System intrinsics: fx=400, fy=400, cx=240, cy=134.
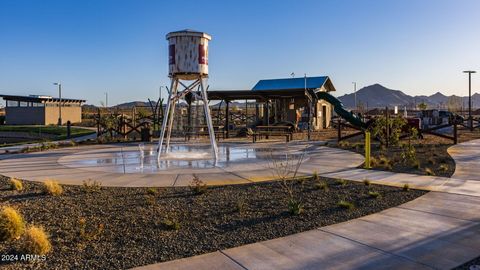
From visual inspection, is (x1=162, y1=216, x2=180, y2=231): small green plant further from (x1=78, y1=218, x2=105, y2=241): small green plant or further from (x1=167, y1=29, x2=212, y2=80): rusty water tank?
(x1=167, y1=29, x2=212, y2=80): rusty water tank

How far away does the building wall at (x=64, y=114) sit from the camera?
52.5 meters

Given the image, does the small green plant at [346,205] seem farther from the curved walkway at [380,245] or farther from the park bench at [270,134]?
the park bench at [270,134]

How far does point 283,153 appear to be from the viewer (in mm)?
17172

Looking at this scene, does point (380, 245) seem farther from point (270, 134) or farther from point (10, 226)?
point (270, 134)

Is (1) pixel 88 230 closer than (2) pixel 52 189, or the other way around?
(1) pixel 88 230

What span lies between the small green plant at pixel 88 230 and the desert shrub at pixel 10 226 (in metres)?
0.84

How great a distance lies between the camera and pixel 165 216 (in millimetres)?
7031

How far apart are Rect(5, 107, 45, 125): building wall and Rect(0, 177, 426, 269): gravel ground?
46.6 meters

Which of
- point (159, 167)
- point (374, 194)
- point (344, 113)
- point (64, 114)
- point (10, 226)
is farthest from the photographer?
point (64, 114)

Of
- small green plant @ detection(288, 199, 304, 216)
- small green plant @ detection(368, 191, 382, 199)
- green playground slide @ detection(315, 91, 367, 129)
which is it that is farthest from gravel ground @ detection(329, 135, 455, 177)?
green playground slide @ detection(315, 91, 367, 129)

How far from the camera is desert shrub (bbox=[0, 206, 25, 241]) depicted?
575 centimetres

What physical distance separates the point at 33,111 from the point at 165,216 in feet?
171

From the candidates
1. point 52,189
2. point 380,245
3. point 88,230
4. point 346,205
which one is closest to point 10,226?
point 88,230

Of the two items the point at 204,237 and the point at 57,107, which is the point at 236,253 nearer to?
the point at 204,237
